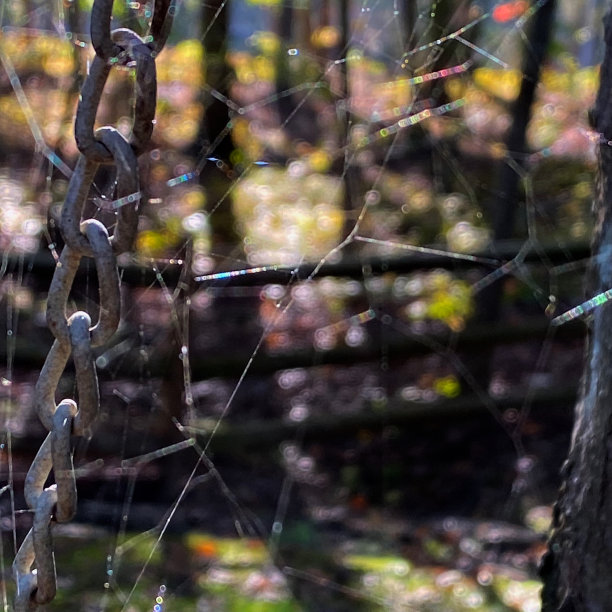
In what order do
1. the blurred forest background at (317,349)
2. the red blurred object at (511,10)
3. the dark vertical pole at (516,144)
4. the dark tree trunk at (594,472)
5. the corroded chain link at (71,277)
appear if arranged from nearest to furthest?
the corroded chain link at (71,277) → the dark tree trunk at (594,472) → the blurred forest background at (317,349) → the dark vertical pole at (516,144) → the red blurred object at (511,10)

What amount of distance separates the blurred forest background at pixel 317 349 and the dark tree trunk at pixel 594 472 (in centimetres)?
76

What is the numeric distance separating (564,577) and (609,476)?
146 mm

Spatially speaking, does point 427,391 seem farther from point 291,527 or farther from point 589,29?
point 589,29

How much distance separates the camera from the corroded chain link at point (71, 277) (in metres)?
0.65

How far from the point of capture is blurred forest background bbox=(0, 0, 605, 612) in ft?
8.14

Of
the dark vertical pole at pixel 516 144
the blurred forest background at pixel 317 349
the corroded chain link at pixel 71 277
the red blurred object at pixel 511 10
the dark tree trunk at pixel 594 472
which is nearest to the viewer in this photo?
the corroded chain link at pixel 71 277

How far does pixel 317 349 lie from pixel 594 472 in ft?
9.64

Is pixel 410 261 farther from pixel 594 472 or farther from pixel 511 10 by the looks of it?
pixel 594 472

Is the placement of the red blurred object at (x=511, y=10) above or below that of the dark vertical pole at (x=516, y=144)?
above

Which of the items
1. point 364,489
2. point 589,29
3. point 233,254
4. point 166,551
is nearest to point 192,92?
point 233,254

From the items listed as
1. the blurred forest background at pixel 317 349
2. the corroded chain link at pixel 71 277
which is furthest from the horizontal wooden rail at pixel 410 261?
the corroded chain link at pixel 71 277

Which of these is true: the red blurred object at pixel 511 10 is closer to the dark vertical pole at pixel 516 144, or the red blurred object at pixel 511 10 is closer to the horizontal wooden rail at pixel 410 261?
the dark vertical pole at pixel 516 144

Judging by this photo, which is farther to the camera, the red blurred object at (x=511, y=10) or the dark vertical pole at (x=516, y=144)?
the red blurred object at (x=511, y=10)

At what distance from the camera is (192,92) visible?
5758mm
